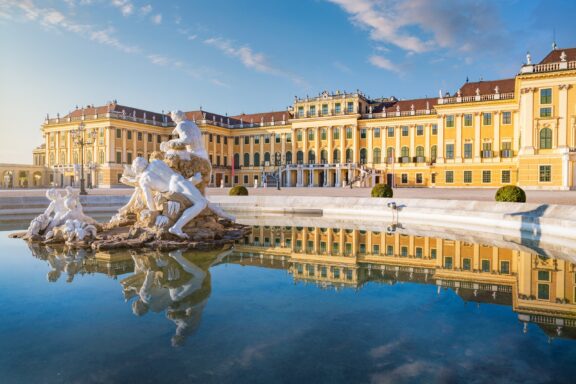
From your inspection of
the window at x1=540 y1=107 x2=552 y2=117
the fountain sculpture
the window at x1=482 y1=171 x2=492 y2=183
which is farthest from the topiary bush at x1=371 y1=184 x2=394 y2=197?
the window at x1=482 y1=171 x2=492 y2=183

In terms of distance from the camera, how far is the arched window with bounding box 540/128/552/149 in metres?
32.9

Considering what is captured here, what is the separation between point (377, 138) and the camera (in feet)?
179

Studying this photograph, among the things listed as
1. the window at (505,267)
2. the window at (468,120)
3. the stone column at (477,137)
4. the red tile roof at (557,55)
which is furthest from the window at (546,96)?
the window at (505,267)

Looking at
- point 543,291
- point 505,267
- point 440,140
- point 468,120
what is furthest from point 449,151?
point 543,291

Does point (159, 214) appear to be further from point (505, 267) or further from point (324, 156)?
point (324, 156)

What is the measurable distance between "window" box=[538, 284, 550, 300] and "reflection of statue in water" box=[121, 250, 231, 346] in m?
4.44

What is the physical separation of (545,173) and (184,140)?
3241 centimetres

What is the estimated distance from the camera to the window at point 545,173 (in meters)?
32.4

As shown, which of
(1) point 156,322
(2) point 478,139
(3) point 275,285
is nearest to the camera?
(1) point 156,322

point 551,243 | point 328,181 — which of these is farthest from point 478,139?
point 551,243

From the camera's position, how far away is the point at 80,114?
196 ft

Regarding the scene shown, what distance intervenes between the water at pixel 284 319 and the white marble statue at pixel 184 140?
11.2 feet

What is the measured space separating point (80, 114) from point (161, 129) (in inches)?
468

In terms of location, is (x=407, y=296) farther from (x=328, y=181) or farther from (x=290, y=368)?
(x=328, y=181)
